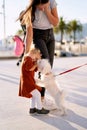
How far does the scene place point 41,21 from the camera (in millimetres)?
3631

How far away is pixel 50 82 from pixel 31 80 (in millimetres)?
189

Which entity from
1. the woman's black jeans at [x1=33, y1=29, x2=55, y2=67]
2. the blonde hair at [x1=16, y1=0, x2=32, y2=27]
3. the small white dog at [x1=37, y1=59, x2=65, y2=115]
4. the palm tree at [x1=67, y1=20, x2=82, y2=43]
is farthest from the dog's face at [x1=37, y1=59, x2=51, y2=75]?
the palm tree at [x1=67, y1=20, x2=82, y2=43]

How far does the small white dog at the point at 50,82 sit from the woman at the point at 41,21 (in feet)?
0.60

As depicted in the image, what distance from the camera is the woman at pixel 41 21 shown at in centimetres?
355

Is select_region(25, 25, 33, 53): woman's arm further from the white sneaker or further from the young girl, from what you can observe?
the white sneaker

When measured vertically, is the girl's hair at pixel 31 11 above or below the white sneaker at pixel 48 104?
above

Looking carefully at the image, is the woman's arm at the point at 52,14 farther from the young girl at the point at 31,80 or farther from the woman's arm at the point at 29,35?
the young girl at the point at 31,80

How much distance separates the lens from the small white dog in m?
3.48

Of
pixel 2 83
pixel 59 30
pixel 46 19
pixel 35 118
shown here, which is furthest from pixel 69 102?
pixel 59 30

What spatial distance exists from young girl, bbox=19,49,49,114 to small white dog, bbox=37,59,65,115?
0.25 ft

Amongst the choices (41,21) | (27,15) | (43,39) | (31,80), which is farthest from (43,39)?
(31,80)

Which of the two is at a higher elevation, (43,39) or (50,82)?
(43,39)

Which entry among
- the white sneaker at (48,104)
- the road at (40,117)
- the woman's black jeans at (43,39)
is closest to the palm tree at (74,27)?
the road at (40,117)

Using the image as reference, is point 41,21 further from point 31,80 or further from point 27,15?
point 31,80
